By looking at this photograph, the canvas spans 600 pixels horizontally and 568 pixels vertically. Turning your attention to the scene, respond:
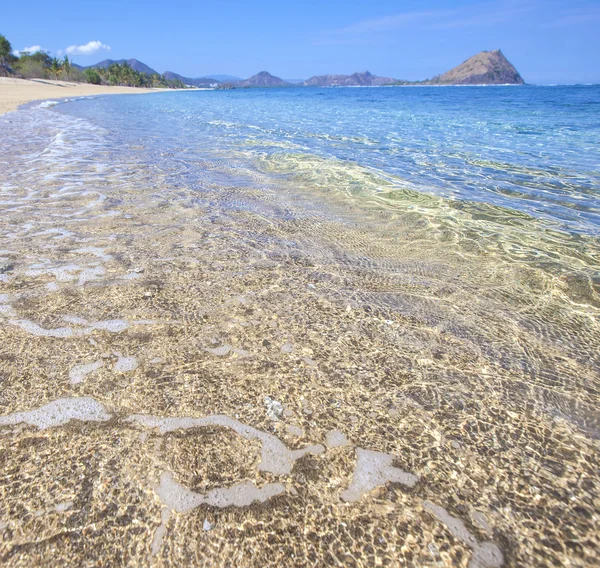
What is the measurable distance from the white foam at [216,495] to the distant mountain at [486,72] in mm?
190667

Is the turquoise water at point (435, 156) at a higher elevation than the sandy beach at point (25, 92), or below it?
below

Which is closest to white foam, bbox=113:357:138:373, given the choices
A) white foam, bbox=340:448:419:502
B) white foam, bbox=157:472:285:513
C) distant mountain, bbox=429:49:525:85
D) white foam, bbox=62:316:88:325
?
white foam, bbox=62:316:88:325

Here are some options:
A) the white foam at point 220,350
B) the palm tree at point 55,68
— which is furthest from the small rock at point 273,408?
the palm tree at point 55,68

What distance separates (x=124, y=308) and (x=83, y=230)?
2.17 m

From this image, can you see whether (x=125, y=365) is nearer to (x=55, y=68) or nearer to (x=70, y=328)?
(x=70, y=328)

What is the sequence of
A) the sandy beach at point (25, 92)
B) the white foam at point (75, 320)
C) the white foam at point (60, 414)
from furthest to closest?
the sandy beach at point (25, 92), the white foam at point (75, 320), the white foam at point (60, 414)

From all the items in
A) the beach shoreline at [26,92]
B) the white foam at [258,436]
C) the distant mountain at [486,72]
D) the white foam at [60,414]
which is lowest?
the white foam at [258,436]

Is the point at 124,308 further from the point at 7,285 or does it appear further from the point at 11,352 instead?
the point at 7,285

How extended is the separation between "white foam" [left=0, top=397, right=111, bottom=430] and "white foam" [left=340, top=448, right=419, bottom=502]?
133 centimetres

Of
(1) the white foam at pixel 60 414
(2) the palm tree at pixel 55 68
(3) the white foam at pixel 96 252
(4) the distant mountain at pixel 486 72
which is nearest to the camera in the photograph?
(1) the white foam at pixel 60 414

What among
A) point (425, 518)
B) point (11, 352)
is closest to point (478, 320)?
point (425, 518)

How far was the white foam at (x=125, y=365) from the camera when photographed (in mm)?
2354

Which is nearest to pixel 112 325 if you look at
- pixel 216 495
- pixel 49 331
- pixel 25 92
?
pixel 49 331

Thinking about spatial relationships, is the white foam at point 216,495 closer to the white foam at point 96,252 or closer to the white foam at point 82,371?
the white foam at point 82,371
